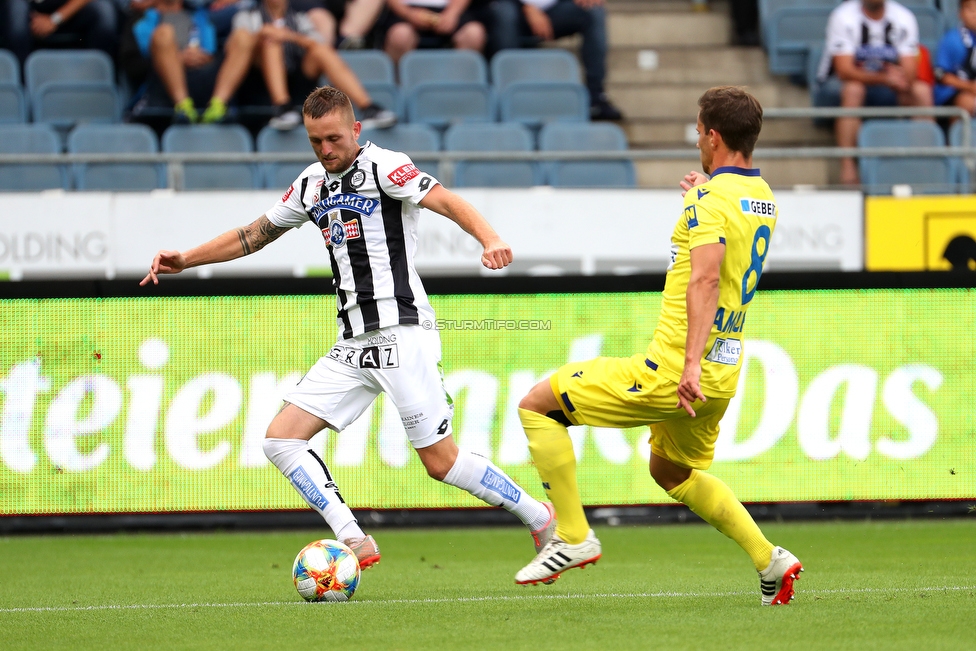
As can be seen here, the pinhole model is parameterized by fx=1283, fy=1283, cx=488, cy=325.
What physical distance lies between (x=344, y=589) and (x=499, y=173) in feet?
20.4

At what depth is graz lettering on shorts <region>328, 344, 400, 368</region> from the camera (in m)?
5.80

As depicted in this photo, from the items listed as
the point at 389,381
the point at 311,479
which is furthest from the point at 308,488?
the point at 389,381

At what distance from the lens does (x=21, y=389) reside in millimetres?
8625

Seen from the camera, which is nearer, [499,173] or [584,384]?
[584,384]

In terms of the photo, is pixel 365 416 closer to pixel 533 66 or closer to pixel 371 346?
pixel 371 346

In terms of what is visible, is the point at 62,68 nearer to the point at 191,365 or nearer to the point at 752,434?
the point at 191,365

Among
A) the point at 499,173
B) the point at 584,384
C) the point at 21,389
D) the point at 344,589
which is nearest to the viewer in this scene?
the point at 584,384

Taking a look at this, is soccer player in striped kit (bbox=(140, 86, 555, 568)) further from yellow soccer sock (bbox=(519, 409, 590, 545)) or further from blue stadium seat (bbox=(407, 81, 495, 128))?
blue stadium seat (bbox=(407, 81, 495, 128))

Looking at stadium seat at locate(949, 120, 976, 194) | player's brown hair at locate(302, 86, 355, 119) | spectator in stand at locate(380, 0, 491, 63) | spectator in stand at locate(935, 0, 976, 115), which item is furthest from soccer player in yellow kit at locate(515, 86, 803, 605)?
spectator in stand at locate(935, 0, 976, 115)

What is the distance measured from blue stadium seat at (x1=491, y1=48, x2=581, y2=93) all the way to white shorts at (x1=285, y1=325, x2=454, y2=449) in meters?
7.44

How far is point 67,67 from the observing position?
41.1 feet

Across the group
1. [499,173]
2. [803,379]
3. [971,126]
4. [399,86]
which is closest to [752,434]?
[803,379]

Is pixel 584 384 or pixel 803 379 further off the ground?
pixel 584 384

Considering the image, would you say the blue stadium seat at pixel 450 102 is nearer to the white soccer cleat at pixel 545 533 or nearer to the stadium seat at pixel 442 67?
the stadium seat at pixel 442 67
